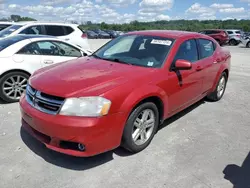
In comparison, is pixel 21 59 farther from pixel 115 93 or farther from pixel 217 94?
pixel 217 94

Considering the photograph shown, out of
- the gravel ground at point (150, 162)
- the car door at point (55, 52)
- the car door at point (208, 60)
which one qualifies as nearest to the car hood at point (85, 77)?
the gravel ground at point (150, 162)

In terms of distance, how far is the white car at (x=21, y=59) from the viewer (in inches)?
201

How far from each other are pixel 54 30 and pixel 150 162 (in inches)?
297

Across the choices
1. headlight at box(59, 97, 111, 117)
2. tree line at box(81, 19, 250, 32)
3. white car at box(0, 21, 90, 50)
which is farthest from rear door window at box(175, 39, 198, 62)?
tree line at box(81, 19, 250, 32)

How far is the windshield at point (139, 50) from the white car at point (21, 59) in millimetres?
1792

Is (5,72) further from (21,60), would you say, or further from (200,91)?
(200,91)

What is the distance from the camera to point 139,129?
3348mm

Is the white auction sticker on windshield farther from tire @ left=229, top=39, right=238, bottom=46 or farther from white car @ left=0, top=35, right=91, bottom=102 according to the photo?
tire @ left=229, top=39, right=238, bottom=46

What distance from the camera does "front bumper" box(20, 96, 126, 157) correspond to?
107 inches

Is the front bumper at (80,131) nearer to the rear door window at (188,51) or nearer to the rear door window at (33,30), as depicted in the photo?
the rear door window at (188,51)

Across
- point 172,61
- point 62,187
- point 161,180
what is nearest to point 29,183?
point 62,187

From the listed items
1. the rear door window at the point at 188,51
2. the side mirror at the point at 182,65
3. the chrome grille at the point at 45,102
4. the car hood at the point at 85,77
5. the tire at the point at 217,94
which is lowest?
the tire at the point at 217,94

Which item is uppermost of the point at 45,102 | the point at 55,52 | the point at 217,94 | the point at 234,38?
the point at 234,38

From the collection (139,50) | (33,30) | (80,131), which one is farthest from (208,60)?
(33,30)
